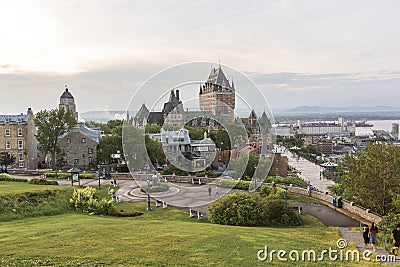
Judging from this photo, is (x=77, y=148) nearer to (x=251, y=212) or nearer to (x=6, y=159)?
(x=6, y=159)

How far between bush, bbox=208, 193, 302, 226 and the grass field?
2973mm

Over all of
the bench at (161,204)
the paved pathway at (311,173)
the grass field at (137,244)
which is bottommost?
the paved pathway at (311,173)

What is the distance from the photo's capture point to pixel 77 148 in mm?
55500

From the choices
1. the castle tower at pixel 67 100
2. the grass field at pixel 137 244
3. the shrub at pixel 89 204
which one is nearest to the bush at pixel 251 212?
the grass field at pixel 137 244

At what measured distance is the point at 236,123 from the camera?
27.8 m

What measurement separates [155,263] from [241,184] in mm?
22341

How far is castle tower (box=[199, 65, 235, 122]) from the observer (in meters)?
23.0

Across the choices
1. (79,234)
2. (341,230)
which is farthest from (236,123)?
(79,234)

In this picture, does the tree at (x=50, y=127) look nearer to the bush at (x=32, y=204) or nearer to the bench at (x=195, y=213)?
the bush at (x=32, y=204)

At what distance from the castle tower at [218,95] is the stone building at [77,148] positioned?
3293 cm

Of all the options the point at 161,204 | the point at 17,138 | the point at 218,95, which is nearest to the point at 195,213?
the point at 161,204

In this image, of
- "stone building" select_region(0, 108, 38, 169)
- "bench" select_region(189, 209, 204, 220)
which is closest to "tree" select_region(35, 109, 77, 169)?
"stone building" select_region(0, 108, 38, 169)

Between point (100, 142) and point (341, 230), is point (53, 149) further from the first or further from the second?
point (341, 230)

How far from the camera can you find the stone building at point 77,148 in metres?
55.3
